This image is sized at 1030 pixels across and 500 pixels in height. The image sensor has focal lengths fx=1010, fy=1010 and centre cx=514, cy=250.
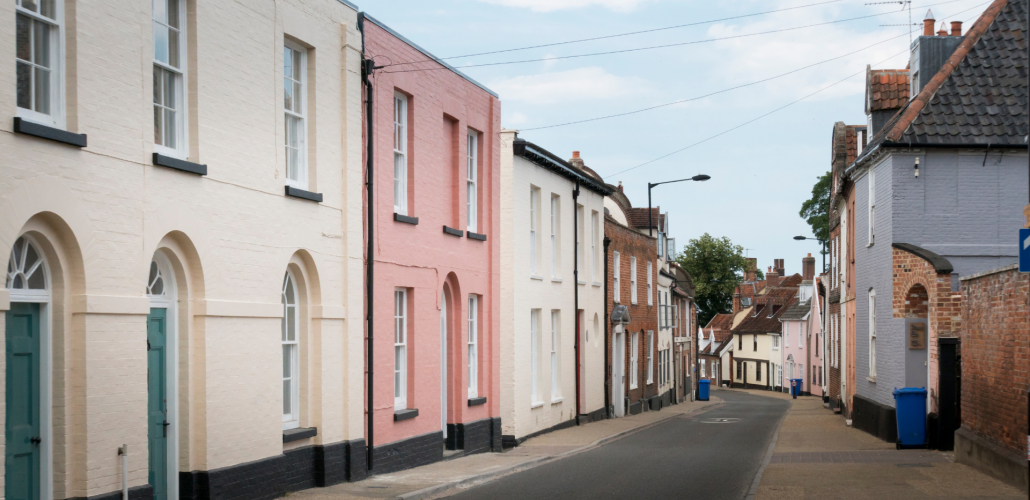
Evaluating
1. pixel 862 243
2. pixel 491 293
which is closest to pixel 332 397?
pixel 491 293

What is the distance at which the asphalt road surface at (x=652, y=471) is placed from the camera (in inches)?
559

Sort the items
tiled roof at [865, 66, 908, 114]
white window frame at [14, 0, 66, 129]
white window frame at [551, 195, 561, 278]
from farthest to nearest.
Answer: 1. tiled roof at [865, 66, 908, 114]
2. white window frame at [551, 195, 561, 278]
3. white window frame at [14, 0, 66, 129]

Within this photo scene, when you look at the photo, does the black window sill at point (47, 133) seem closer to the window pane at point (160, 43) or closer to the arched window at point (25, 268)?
the arched window at point (25, 268)

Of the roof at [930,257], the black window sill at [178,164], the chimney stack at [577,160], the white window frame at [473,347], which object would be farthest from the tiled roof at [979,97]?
the chimney stack at [577,160]

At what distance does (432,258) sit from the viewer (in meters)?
18.0

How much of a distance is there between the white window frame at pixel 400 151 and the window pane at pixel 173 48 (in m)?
5.82

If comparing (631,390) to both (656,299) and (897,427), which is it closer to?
(656,299)

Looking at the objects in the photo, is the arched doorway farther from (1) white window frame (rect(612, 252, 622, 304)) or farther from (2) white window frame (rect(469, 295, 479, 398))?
(1) white window frame (rect(612, 252, 622, 304))

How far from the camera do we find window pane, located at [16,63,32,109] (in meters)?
9.08

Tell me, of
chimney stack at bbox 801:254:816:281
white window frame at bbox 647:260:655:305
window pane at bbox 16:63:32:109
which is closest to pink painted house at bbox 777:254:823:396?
chimney stack at bbox 801:254:816:281

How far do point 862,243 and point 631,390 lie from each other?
36.4 ft

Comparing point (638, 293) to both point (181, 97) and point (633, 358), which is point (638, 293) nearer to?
point (633, 358)

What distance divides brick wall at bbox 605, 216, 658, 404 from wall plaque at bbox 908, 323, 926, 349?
11345 mm

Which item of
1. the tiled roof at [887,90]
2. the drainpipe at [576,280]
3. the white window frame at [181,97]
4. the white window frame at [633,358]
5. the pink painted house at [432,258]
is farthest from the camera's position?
the white window frame at [633,358]
